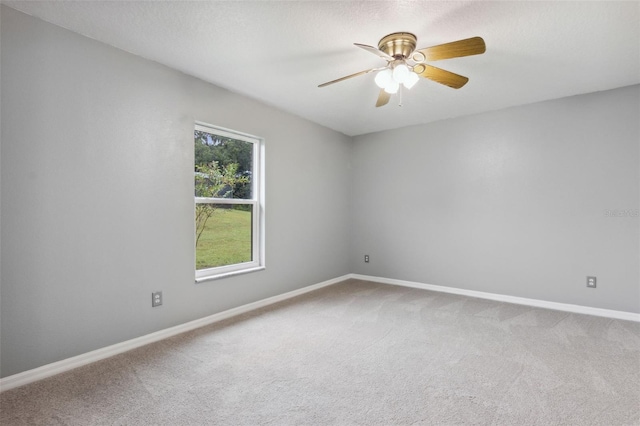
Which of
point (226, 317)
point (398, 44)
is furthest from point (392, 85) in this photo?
point (226, 317)

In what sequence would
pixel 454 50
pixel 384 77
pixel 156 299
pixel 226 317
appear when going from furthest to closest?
pixel 226 317
pixel 156 299
pixel 384 77
pixel 454 50

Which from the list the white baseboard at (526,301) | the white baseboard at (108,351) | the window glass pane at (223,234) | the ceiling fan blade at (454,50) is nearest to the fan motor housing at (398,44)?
the ceiling fan blade at (454,50)

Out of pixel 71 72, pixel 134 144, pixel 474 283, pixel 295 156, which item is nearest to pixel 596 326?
pixel 474 283

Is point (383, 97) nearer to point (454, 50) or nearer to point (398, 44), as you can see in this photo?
point (398, 44)

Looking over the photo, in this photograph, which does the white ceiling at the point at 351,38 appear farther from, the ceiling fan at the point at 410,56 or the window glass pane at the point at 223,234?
the window glass pane at the point at 223,234

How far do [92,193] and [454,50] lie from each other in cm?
268

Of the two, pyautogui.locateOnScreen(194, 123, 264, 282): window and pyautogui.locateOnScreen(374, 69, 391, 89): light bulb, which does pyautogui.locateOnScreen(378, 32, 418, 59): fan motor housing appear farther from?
pyautogui.locateOnScreen(194, 123, 264, 282): window

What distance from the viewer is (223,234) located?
3.51 meters

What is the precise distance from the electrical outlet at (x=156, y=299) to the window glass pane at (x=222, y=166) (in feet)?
3.25

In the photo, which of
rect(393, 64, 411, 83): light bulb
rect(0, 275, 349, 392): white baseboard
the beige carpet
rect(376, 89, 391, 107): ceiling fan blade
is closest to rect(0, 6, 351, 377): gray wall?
rect(0, 275, 349, 392): white baseboard

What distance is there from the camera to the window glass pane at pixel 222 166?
10.6 feet

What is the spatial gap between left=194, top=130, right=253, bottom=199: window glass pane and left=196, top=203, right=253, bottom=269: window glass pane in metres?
0.15

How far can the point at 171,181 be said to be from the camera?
2877 millimetres

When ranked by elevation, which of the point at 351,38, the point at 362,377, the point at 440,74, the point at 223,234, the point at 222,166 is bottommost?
the point at 362,377
